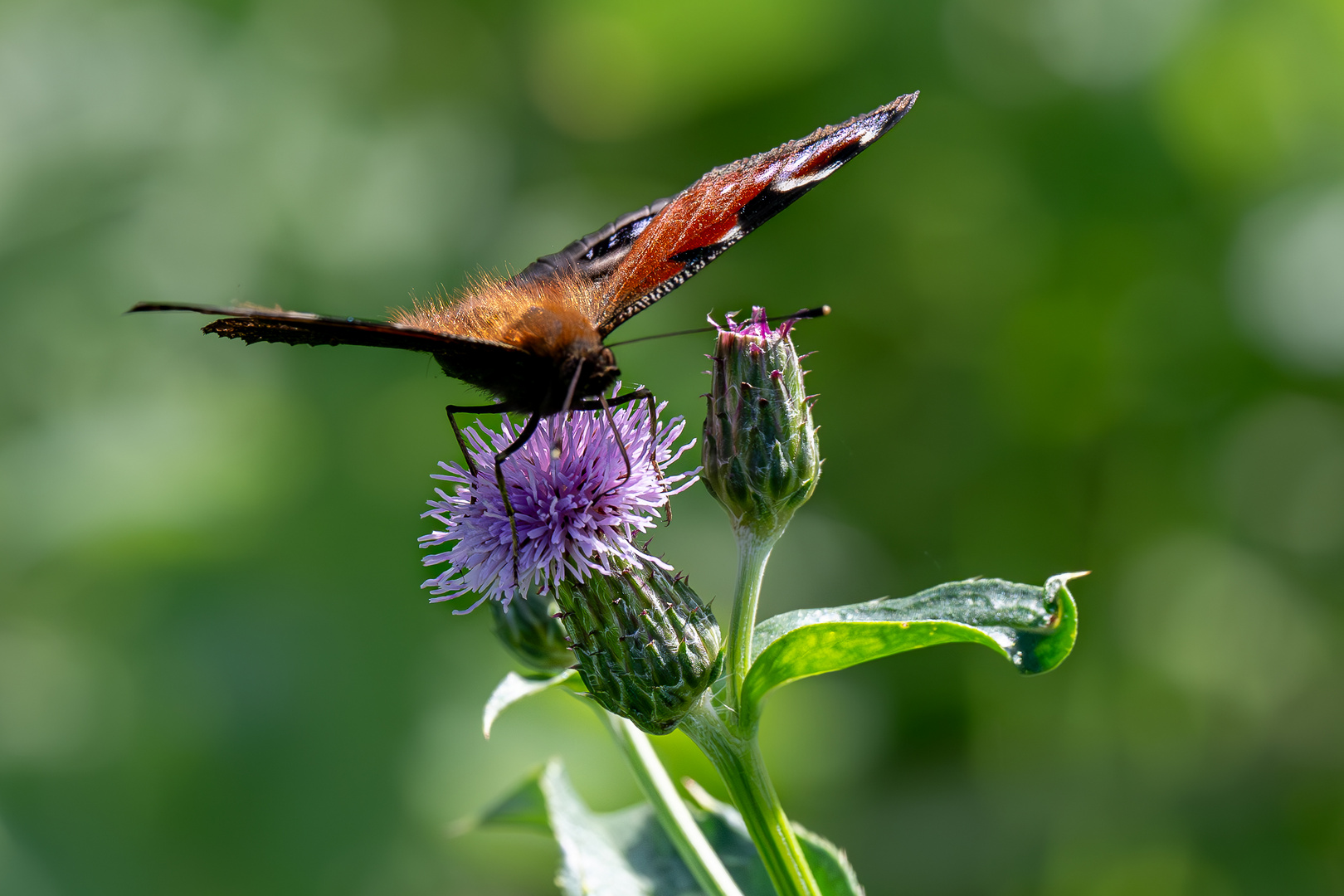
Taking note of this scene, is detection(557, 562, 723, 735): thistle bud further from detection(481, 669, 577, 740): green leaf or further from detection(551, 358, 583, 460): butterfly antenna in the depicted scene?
detection(551, 358, 583, 460): butterfly antenna

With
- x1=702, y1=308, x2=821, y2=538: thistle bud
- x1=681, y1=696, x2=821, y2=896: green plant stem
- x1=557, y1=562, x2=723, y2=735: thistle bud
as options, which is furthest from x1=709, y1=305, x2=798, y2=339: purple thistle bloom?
x1=681, y1=696, x2=821, y2=896: green plant stem

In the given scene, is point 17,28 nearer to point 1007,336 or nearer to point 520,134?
point 520,134

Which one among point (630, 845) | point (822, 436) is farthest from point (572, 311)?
point (822, 436)

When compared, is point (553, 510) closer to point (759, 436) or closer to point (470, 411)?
point (470, 411)


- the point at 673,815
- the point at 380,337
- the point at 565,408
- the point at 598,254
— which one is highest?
the point at 380,337

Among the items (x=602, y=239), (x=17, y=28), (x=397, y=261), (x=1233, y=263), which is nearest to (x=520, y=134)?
(x=397, y=261)

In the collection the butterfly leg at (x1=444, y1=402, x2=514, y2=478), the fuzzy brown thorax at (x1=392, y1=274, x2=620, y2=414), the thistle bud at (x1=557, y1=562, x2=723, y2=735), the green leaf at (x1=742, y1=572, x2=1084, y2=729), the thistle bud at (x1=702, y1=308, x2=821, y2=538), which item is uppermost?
the fuzzy brown thorax at (x1=392, y1=274, x2=620, y2=414)
